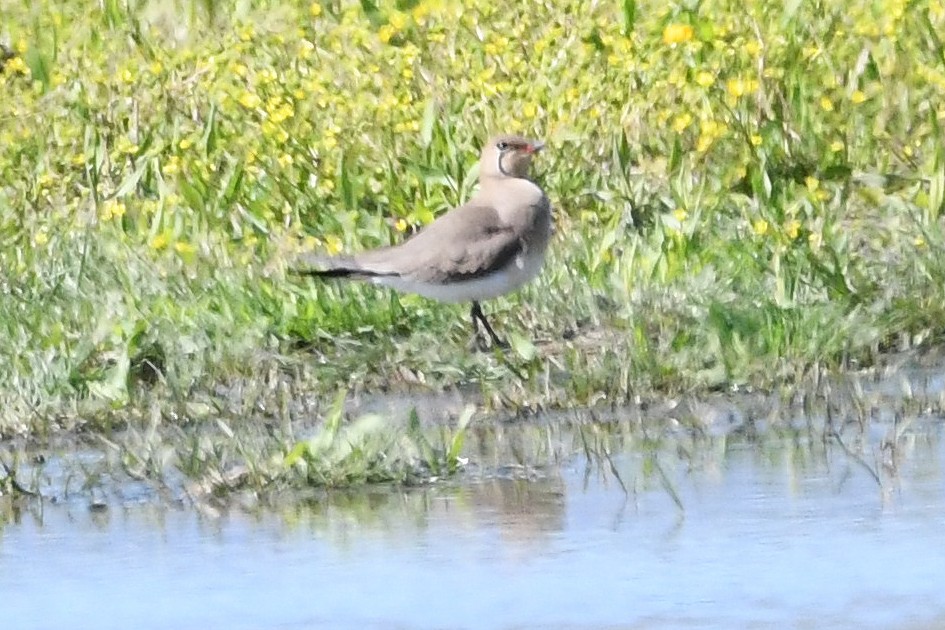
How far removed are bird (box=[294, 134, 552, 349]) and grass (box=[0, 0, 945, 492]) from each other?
5.7 inches

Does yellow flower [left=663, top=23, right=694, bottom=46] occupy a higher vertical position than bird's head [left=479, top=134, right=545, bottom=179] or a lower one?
higher

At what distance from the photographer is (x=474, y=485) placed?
601 centimetres

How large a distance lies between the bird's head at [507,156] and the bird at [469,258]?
21cm

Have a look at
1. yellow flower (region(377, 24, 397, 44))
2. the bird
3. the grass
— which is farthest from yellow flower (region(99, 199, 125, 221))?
yellow flower (region(377, 24, 397, 44))

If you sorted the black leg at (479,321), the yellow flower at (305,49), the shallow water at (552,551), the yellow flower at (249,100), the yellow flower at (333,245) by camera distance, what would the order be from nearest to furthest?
1. the shallow water at (552,551)
2. the black leg at (479,321)
3. the yellow flower at (333,245)
4. the yellow flower at (249,100)
5. the yellow flower at (305,49)

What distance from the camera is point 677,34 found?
9.05 m

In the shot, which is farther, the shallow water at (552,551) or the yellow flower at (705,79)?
the yellow flower at (705,79)

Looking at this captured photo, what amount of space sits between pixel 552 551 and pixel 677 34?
4.10 m

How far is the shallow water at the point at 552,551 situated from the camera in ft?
15.9

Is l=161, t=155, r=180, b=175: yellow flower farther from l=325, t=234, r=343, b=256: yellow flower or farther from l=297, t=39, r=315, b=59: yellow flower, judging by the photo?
l=297, t=39, r=315, b=59: yellow flower

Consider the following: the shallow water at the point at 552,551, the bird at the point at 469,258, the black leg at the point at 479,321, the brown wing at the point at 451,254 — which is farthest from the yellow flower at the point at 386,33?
the shallow water at the point at 552,551

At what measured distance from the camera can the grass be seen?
7.26m

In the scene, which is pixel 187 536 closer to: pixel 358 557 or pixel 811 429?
pixel 358 557

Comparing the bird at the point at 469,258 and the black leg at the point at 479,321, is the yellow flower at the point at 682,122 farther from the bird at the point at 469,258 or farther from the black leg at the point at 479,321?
the black leg at the point at 479,321
